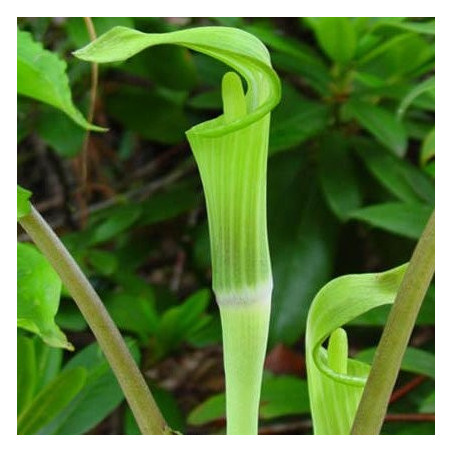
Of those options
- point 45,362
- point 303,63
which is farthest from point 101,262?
point 303,63

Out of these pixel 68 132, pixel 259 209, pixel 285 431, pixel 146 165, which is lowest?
pixel 285 431

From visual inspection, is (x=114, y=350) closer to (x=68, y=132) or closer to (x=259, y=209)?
(x=259, y=209)

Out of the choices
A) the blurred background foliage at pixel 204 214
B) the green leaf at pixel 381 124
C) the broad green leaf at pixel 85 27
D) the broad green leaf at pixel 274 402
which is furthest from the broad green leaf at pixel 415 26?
the broad green leaf at pixel 274 402

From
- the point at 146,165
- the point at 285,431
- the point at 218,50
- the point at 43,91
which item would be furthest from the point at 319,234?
the point at 218,50

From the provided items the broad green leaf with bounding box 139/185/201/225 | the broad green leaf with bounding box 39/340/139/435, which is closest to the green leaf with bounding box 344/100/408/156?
the broad green leaf with bounding box 139/185/201/225

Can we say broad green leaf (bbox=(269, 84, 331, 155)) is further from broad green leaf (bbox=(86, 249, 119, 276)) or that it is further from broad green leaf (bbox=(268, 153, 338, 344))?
broad green leaf (bbox=(86, 249, 119, 276))

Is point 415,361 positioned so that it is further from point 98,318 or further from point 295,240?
point 98,318

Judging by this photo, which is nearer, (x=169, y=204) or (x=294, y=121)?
(x=294, y=121)
